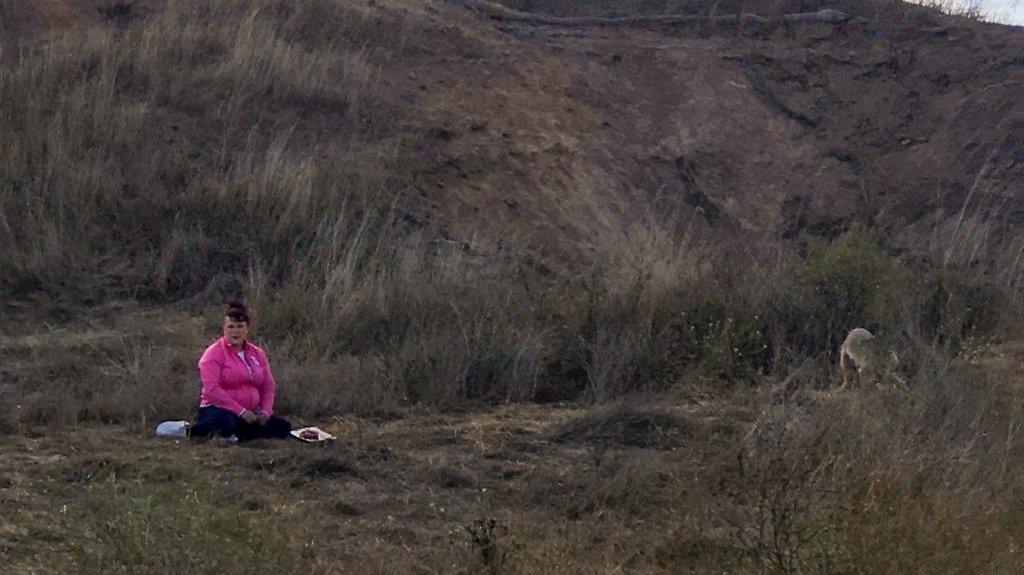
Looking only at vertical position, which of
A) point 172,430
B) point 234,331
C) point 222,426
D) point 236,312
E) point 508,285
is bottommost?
point 172,430

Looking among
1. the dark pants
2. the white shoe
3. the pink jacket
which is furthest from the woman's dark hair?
the white shoe

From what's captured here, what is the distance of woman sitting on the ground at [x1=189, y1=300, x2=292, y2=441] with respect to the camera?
781 cm

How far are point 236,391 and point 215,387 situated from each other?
0.44 feet

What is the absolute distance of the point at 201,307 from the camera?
10.8m

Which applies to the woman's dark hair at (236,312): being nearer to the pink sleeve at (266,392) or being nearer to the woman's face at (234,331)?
the woman's face at (234,331)

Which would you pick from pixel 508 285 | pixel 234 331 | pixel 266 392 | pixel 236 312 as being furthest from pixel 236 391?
pixel 508 285

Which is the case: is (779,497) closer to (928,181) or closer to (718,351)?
(718,351)

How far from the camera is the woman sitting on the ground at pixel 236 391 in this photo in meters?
7.81

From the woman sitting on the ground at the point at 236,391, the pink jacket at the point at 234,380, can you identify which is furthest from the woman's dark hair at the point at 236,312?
the pink jacket at the point at 234,380

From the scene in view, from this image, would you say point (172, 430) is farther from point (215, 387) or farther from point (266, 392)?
point (266, 392)

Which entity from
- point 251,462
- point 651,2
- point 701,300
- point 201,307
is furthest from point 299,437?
point 651,2

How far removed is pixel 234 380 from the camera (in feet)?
26.0

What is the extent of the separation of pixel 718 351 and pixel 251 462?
3708mm

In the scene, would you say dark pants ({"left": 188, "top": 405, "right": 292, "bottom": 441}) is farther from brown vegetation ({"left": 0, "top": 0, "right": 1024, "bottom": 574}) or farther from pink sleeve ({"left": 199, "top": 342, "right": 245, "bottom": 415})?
brown vegetation ({"left": 0, "top": 0, "right": 1024, "bottom": 574})
